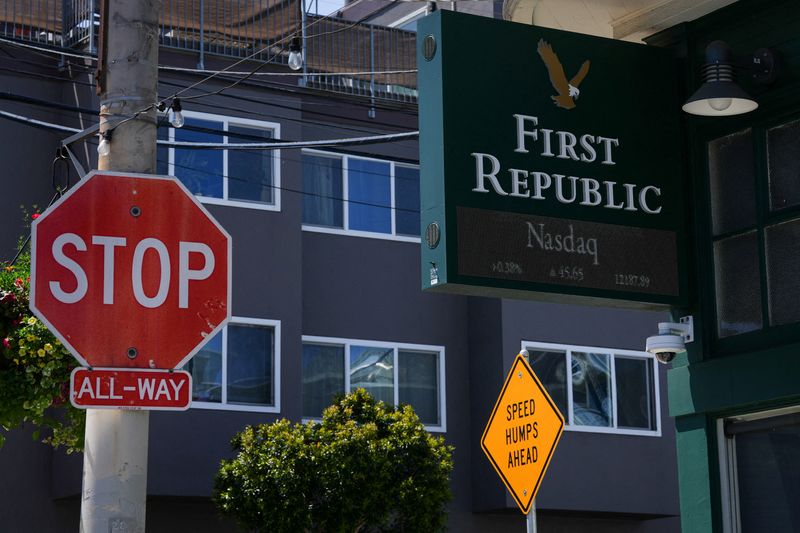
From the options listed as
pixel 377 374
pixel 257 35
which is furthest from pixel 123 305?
pixel 377 374

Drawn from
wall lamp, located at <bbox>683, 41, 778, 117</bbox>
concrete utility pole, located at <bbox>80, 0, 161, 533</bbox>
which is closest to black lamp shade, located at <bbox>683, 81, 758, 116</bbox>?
wall lamp, located at <bbox>683, 41, 778, 117</bbox>

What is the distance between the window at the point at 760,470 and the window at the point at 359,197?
15188mm

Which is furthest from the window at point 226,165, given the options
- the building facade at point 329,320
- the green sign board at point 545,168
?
the green sign board at point 545,168

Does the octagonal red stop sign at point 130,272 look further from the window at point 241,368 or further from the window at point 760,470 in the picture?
the window at point 241,368

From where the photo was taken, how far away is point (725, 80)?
7.82 meters

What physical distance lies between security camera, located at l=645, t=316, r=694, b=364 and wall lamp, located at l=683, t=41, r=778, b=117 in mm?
1245

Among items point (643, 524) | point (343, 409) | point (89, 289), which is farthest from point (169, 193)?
point (643, 524)

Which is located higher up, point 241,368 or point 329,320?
point 329,320

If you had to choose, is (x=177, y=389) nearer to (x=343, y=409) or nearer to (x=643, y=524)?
(x=343, y=409)

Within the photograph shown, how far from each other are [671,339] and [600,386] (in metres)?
16.1

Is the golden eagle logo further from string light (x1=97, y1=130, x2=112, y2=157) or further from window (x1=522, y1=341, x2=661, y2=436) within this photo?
window (x1=522, y1=341, x2=661, y2=436)

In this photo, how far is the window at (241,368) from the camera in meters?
21.0

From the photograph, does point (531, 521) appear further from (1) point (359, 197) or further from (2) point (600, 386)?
(2) point (600, 386)

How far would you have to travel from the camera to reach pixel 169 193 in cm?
698
